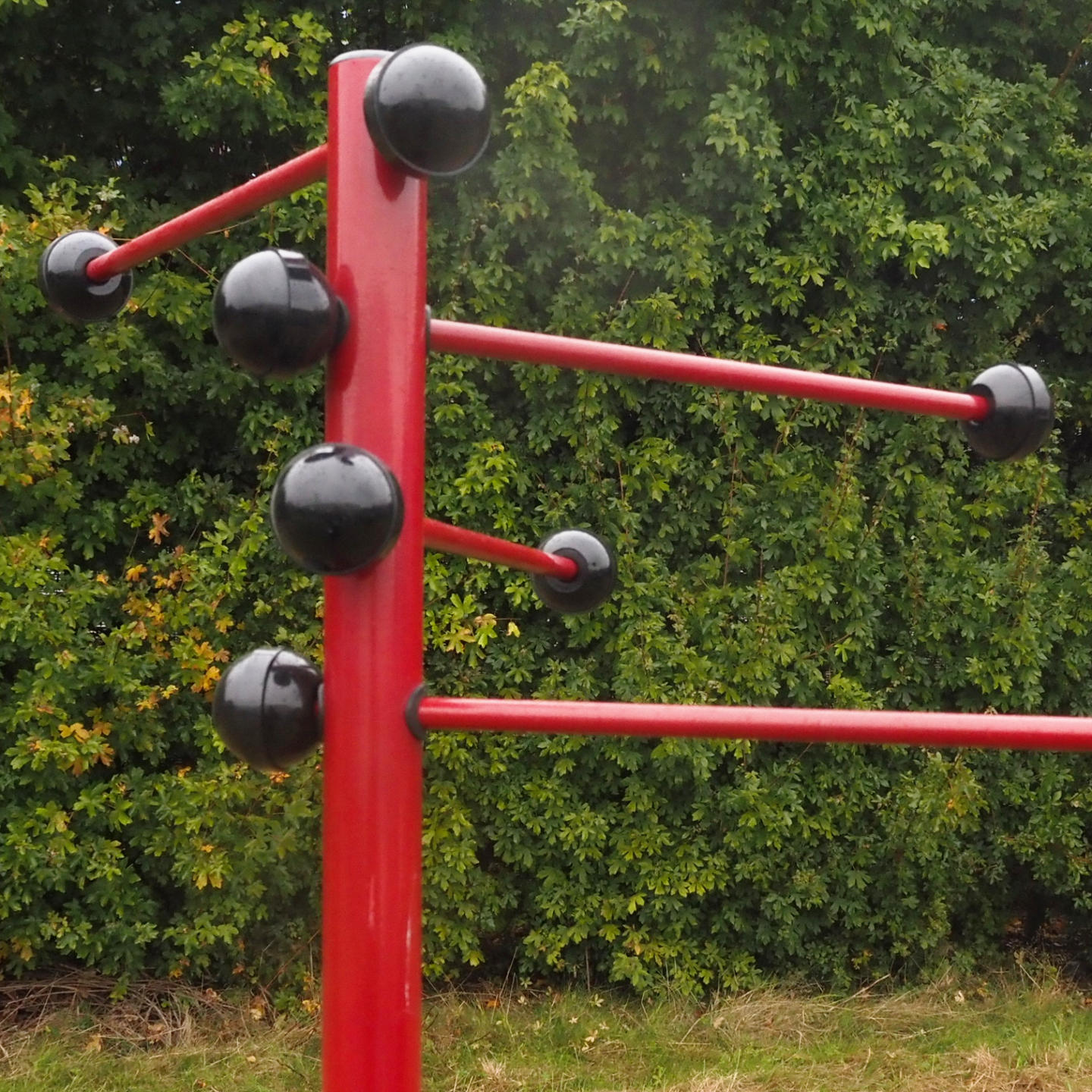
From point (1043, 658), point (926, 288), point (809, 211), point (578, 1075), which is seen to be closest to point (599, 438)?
point (809, 211)

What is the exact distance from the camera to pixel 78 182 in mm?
4395

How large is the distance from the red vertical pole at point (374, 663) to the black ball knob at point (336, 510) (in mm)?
65

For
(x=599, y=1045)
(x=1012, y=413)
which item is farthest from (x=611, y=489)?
(x=1012, y=413)

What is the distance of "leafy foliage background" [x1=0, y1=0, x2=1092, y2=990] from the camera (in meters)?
4.19

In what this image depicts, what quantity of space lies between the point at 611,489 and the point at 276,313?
3.76m

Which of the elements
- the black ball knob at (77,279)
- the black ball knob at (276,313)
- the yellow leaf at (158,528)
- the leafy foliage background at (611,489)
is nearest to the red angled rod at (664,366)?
the black ball knob at (276,313)

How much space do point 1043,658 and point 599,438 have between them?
203cm

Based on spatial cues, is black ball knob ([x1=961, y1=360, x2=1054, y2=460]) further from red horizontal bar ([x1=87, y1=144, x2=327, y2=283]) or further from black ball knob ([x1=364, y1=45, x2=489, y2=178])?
red horizontal bar ([x1=87, y1=144, x2=327, y2=283])

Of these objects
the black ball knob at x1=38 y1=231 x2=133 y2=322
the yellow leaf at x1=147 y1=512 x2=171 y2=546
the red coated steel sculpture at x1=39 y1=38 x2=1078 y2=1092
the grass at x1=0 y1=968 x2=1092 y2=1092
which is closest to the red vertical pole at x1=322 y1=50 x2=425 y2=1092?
the red coated steel sculpture at x1=39 y1=38 x2=1078 y2=1092

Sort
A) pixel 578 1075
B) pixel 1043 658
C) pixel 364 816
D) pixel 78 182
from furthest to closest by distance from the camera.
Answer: pixel 1043 658
pixel 78 182
pixel 578 1075
pixel 364 816

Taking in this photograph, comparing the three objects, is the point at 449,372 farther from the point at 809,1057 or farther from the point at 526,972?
the point at 809,1057

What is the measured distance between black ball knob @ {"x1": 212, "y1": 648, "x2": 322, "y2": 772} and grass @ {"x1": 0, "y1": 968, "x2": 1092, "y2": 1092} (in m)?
3.40

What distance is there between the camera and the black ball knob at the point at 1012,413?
1036 mm

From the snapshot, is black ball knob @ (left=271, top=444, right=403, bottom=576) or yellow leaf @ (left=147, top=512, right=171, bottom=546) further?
yellow leaf @ (left=147, top=512, right=171, bottom=546)
